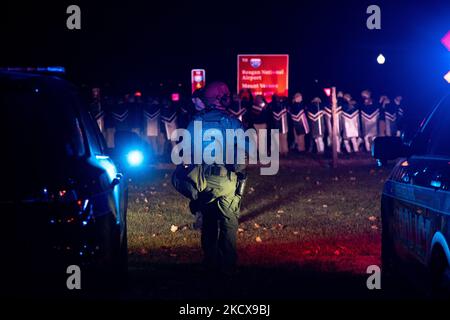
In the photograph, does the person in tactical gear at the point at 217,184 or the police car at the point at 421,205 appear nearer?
the police car at the point at 421,205

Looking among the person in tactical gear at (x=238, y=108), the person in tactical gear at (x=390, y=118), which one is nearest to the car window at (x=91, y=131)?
the person in tactical gear at (x=238, y=108)

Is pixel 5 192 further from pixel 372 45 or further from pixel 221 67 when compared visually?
pixel 221 67

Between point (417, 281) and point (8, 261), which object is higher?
point (8, 261)

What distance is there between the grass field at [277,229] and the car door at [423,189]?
156 cm

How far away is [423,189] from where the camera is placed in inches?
226

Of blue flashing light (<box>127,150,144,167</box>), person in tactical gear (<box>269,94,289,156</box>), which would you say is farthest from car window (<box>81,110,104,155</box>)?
person in tactical gear (<box>269,94,289,156</box>)

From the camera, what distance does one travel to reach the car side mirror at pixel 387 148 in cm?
663

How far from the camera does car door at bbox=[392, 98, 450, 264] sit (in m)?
5.36

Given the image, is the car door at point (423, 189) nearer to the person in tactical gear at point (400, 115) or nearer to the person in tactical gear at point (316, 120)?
the person in tactical gear at point (316, 120)

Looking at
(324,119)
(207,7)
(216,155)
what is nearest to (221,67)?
(207,7)

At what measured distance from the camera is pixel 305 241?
34.3 ft
